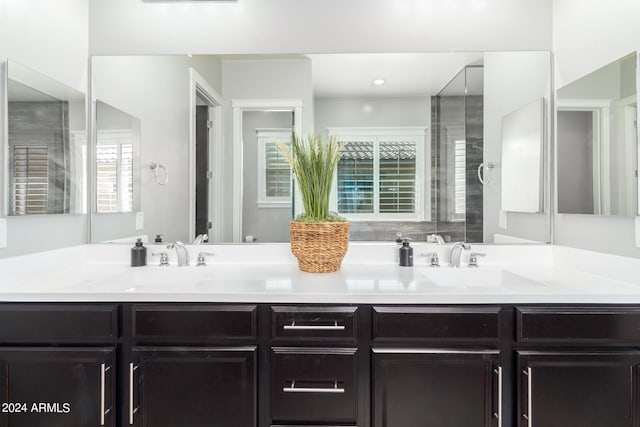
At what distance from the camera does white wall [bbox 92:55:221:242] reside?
1.85m

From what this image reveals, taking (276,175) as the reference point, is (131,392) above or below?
below

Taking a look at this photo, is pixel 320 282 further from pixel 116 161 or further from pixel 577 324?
pixel 116 161

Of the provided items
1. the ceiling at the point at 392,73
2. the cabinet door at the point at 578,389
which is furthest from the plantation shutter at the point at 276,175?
the cabinet door at the point at 578,389

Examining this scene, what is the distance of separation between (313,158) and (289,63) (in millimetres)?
615

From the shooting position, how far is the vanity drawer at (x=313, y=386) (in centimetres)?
122

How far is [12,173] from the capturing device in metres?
1.42

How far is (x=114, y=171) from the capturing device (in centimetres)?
186

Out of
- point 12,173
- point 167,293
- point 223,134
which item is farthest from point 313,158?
point 12,173

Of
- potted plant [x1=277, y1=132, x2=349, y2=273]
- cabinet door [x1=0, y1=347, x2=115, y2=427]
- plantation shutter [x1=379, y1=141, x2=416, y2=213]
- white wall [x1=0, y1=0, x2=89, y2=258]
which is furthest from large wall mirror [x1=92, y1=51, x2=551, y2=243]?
cabinet door [x1=0, y1=347, x2=115, y2=427]

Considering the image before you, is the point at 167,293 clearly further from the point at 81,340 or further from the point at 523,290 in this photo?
the point at 523,290

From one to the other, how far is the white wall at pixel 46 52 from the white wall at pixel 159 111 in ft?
0.36

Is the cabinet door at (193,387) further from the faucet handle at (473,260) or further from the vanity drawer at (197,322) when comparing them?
the faucet handle at (473,260)

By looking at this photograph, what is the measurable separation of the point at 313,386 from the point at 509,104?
1.75m

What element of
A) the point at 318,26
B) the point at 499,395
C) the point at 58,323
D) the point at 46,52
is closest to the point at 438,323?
the point at 499,395
